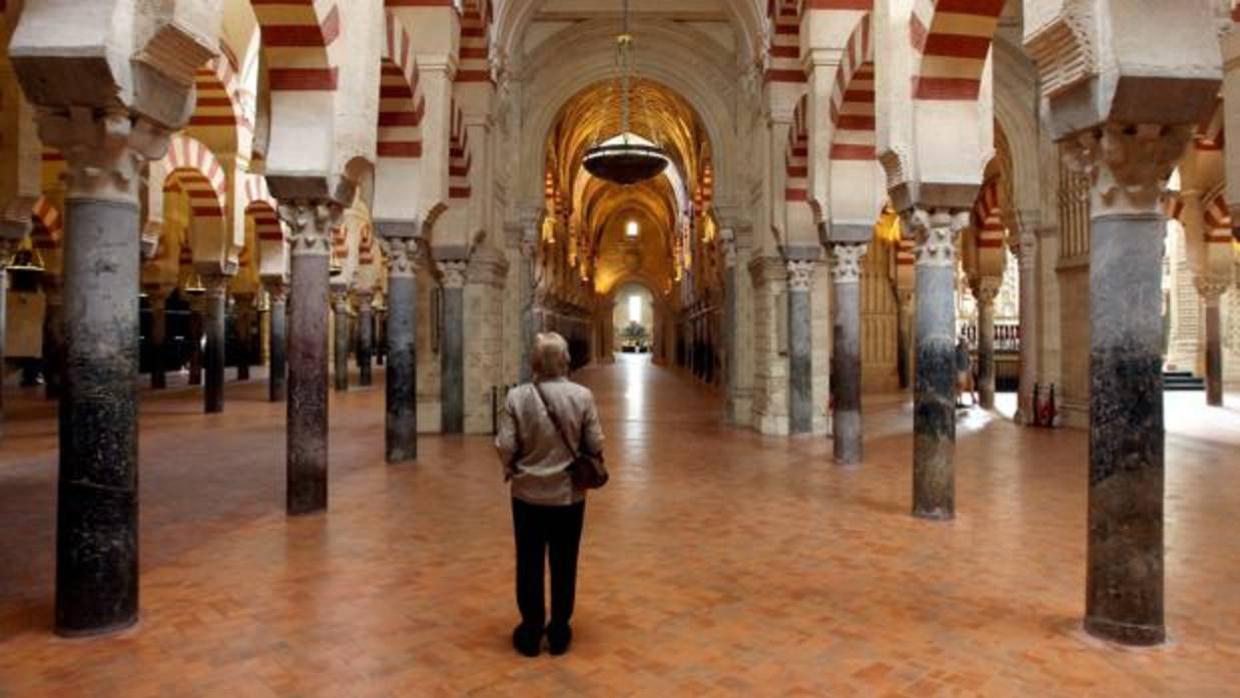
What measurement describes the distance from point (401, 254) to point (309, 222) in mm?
2044

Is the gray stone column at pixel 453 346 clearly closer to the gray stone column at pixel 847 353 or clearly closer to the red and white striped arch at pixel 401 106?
the red and white striped arch at pixel 401 106

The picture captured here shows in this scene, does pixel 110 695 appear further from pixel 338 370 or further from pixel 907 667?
pixel 338 370

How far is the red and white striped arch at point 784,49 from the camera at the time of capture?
939cm

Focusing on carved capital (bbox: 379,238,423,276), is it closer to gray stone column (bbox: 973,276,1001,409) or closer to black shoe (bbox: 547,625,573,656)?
black shoe (bbox: 547,625,573,656)

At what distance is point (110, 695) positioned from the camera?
2604 mm

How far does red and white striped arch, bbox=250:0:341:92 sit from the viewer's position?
496cm

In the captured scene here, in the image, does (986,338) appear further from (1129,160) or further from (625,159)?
(1129,160)

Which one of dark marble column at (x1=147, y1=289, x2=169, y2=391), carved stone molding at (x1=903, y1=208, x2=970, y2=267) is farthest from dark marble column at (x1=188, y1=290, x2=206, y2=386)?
carved stone molding at (x1=903, y1=208, x2=970, y2=267)

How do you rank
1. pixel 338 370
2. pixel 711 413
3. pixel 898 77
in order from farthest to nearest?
pixel 338 370
pixel 711 413
pixel 898 77

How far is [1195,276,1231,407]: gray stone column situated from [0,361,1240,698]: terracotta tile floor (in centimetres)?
797

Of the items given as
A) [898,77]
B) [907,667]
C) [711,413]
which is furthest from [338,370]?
[907,667]

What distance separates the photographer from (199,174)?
11.5m

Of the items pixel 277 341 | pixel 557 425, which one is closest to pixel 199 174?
pixel 277 341

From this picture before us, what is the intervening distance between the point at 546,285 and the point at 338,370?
5.01 metres
